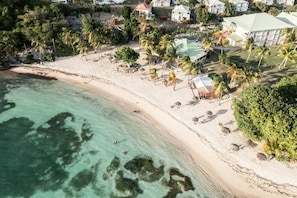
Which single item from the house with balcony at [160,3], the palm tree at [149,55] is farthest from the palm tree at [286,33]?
the house with balcony at [160,3]

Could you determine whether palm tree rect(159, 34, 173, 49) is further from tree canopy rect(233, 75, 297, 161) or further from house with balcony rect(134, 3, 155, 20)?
tree canopy rect(233, 75, 297, 161)

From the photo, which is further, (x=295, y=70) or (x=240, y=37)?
(x=240, y=37)

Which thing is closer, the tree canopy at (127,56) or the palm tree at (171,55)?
the tree canopy at (127,56)

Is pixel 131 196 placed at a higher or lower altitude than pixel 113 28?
lower

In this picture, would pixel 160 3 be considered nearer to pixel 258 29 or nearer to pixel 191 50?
pixel 191 50

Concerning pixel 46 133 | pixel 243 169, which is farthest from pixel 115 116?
pixel 243 169

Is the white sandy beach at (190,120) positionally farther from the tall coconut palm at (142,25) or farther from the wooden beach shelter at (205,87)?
the tall coconut palm at (142,25)

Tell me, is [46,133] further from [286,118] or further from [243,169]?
[286,118]
